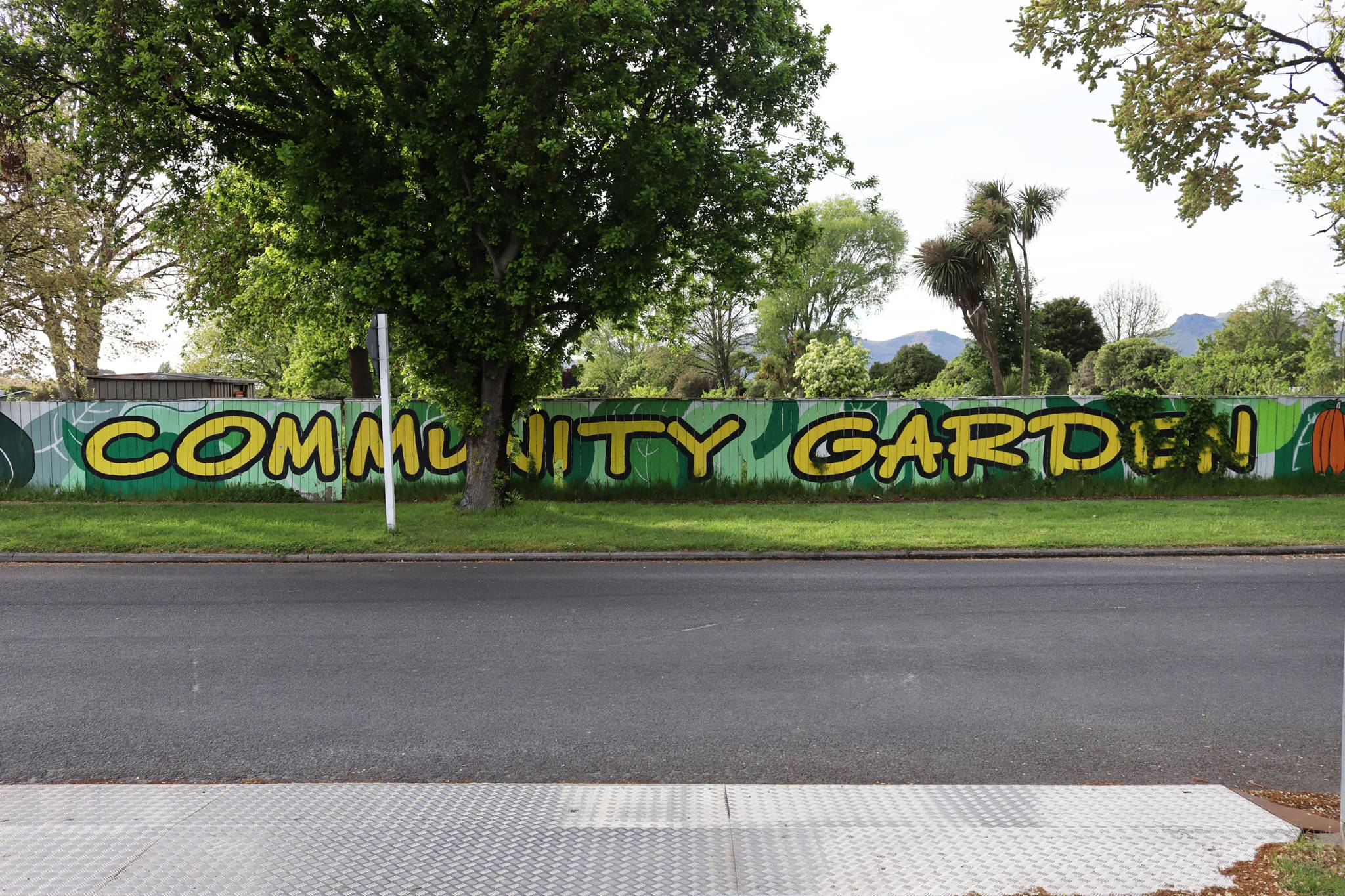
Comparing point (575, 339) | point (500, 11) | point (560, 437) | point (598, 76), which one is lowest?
point (560, 437)

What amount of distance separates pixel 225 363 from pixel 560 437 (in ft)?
111

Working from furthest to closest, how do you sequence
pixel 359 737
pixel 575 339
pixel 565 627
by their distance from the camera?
pixel 575 339
pixel 565 627
pixel 359 737

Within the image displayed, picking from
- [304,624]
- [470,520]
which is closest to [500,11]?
[470,520]

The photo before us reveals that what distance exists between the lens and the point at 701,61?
13453 mm

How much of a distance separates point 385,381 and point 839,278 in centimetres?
4937

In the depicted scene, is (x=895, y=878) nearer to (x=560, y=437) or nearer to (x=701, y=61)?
(x=701, y=61)

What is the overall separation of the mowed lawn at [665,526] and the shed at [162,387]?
8.31 m

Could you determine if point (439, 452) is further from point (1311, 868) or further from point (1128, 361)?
point (1128, 361)

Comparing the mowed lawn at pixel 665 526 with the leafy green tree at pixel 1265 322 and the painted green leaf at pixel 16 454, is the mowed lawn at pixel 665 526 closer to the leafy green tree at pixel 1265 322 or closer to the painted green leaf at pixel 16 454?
the painted green leaf at pixel 16 454

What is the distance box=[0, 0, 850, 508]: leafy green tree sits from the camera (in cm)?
1119

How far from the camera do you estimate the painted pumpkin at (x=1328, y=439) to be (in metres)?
17.3

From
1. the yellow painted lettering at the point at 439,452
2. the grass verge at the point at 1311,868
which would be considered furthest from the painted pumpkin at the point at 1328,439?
the grass verge at the point at 1311,868

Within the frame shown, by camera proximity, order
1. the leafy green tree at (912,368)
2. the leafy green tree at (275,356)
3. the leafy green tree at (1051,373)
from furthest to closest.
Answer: the leafy green tree at (912,368) → the leafy green tree at (1051,373) → the leafy green tree at (275,356)

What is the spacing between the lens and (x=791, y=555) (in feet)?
36.9
